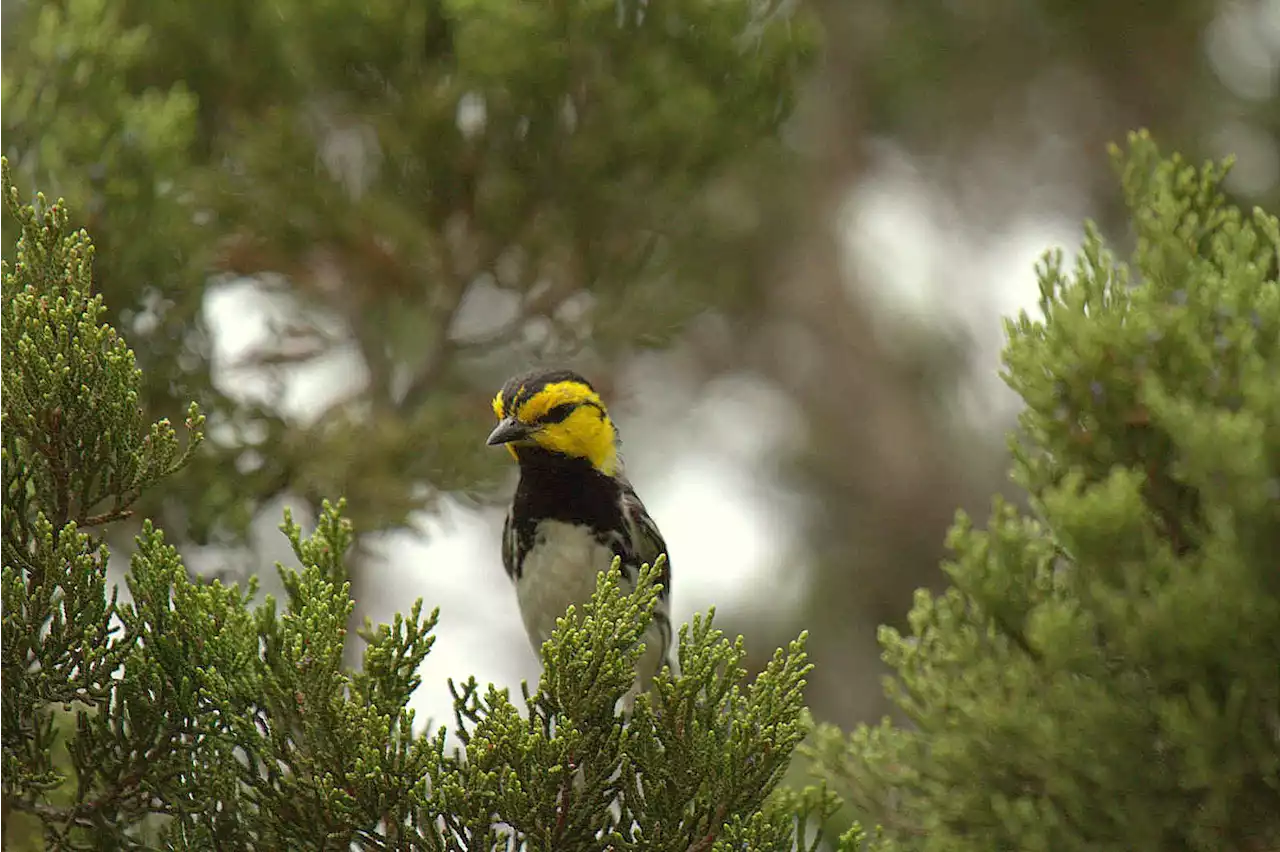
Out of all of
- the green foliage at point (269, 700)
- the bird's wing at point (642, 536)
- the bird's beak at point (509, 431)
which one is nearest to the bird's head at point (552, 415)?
the bird's beak at point (509, 431)

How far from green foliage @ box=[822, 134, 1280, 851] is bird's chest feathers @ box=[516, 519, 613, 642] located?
990 millimetres

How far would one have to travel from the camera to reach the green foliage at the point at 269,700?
218 centimetres

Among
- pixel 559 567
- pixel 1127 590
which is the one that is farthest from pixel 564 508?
pixel 1127 590

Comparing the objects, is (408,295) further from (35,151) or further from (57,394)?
(57,394)

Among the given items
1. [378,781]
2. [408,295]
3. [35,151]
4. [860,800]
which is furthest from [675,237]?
[378,781]

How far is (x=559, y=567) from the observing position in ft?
10.8

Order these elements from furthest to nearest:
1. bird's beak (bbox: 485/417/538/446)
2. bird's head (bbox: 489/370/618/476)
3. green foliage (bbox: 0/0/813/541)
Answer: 1. green foliage (bbox: 0/0/813/541)
2. bird's head (bbox: 489/370/618/476)
3. bird's beak (bbox: 485/417/538/446)

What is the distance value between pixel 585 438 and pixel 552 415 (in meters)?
0.14

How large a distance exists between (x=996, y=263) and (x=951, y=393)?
0.80m

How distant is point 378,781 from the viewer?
7.09 feet

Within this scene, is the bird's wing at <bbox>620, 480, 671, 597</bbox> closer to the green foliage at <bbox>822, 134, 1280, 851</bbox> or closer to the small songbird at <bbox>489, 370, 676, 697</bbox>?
the small songbird at <bbox>489, 370, 676, 697</bbox>

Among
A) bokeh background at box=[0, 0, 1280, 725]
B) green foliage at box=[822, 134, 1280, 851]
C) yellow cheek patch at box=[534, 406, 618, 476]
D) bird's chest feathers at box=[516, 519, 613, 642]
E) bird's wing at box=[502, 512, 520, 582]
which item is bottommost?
green foliage at box=[822, 134, 1280, 851]

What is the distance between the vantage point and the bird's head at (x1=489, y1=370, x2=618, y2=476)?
3.19m

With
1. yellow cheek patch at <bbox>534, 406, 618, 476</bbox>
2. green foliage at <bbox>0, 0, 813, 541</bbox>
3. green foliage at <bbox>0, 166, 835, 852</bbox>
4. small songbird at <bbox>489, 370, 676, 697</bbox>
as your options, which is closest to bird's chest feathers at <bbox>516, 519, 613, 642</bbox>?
small songbird at <bbox>489, 370, 676, 697</bbox>
